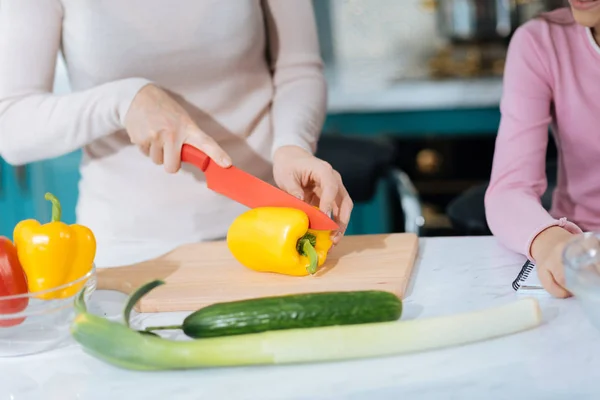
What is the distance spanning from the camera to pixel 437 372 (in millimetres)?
821

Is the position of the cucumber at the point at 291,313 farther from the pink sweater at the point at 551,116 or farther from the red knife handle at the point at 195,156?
the pink sweater at the point at 551,116

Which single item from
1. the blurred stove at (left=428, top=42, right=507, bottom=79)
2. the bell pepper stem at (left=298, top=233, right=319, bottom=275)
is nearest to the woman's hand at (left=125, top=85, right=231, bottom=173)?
the bell pepper stem at (left=298, top=233, right=319, bottom=275)

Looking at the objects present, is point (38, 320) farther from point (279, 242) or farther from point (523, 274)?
point (523, 274)

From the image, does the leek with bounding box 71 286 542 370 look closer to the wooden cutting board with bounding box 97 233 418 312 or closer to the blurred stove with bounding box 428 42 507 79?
the wooden cutting board with bounding box 97 233 418 312

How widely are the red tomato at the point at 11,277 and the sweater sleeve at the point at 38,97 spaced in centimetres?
33

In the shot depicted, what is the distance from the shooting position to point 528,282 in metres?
1.04

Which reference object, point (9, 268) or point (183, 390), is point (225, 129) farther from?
point (183, 390)

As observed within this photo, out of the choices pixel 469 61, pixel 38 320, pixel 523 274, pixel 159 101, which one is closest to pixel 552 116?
Result: pixel 523 274

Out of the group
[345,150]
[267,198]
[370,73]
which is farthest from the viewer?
[370,73]

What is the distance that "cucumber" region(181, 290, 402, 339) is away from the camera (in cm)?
88

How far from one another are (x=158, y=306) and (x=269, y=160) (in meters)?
0.52

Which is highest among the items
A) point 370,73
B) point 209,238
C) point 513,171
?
point 513,171

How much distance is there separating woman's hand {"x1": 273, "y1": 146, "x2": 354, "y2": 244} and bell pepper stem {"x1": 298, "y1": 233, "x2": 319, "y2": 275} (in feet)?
0.14

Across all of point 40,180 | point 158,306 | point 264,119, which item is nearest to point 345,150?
point 264,119
